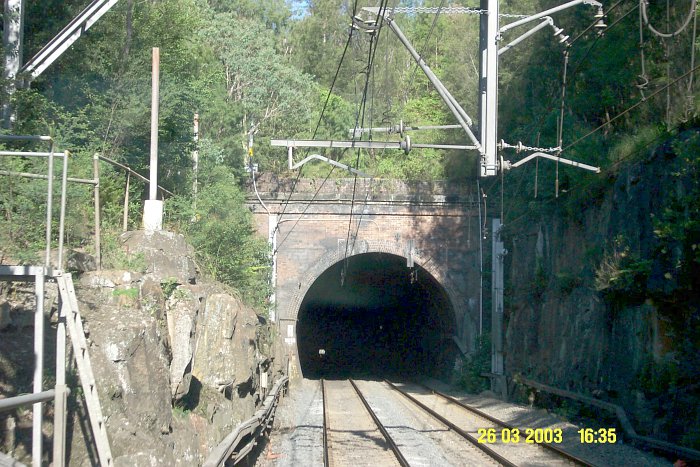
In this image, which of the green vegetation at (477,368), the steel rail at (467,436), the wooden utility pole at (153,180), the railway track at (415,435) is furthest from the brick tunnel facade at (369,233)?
the wooden utility pole at (153,180)

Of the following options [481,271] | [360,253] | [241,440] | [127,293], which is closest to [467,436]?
[241,440]

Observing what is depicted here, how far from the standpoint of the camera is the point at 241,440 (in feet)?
36.4

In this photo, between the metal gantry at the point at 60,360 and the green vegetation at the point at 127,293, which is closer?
the metal gantry at the point at 60,360

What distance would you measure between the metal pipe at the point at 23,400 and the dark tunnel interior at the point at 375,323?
2222 cm

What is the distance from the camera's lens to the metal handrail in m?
8.93

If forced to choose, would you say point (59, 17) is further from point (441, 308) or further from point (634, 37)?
point (441, 308)

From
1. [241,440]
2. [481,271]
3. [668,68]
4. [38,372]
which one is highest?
[668,68]

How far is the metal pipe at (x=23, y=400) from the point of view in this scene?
16.5 ft

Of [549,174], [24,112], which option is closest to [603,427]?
[549,174]

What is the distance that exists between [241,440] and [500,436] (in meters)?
5.62

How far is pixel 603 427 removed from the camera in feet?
49.6

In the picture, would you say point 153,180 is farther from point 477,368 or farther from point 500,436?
point 477,368

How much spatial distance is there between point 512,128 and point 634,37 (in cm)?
855

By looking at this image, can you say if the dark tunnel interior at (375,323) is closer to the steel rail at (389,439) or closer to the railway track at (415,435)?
the railway track at (415,435)
